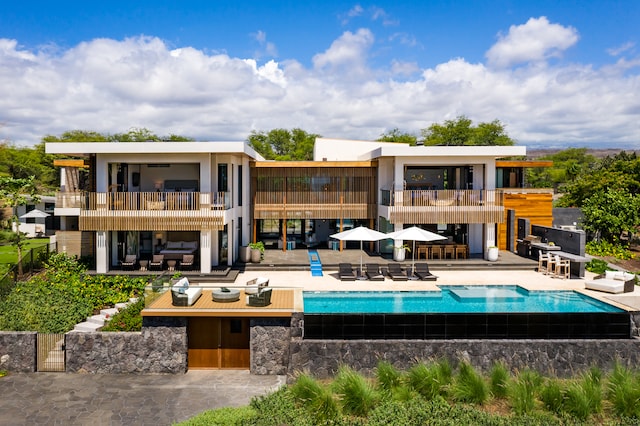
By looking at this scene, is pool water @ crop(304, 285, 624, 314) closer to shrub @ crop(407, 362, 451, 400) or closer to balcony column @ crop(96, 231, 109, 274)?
shrub @ crop(407, 362, 451, 400)

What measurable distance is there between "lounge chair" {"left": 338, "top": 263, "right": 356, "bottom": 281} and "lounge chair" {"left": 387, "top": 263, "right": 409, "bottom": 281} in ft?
5.36

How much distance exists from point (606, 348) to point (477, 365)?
3.68 m

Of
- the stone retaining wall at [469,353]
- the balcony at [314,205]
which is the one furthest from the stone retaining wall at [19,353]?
the balcony at [314,205]

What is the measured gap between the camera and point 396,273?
833 inches

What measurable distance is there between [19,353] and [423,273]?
14946 millimetres

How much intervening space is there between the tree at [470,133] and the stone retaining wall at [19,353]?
66.0 metres

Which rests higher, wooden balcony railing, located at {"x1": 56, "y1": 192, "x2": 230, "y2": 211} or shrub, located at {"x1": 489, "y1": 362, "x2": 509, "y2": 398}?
wooden balcony railing, located at {"x1": 56, "y1": 192, "x2": 230, "y2": 211}

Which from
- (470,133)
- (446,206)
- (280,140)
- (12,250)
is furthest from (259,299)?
(280,140)

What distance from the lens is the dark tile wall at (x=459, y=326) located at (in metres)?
13.7

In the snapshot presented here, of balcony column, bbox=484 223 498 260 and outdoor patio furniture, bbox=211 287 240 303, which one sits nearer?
outdoor patio furniture, bbox=211 287 240 303

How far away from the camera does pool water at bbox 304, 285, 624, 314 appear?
49.2ft

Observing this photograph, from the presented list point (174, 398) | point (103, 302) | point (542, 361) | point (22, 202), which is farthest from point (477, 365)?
point (22, 202)

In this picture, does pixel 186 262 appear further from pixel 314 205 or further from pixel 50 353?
pixel 314 205

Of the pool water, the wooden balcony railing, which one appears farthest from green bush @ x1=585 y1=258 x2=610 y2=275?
the wooden balcony railing
